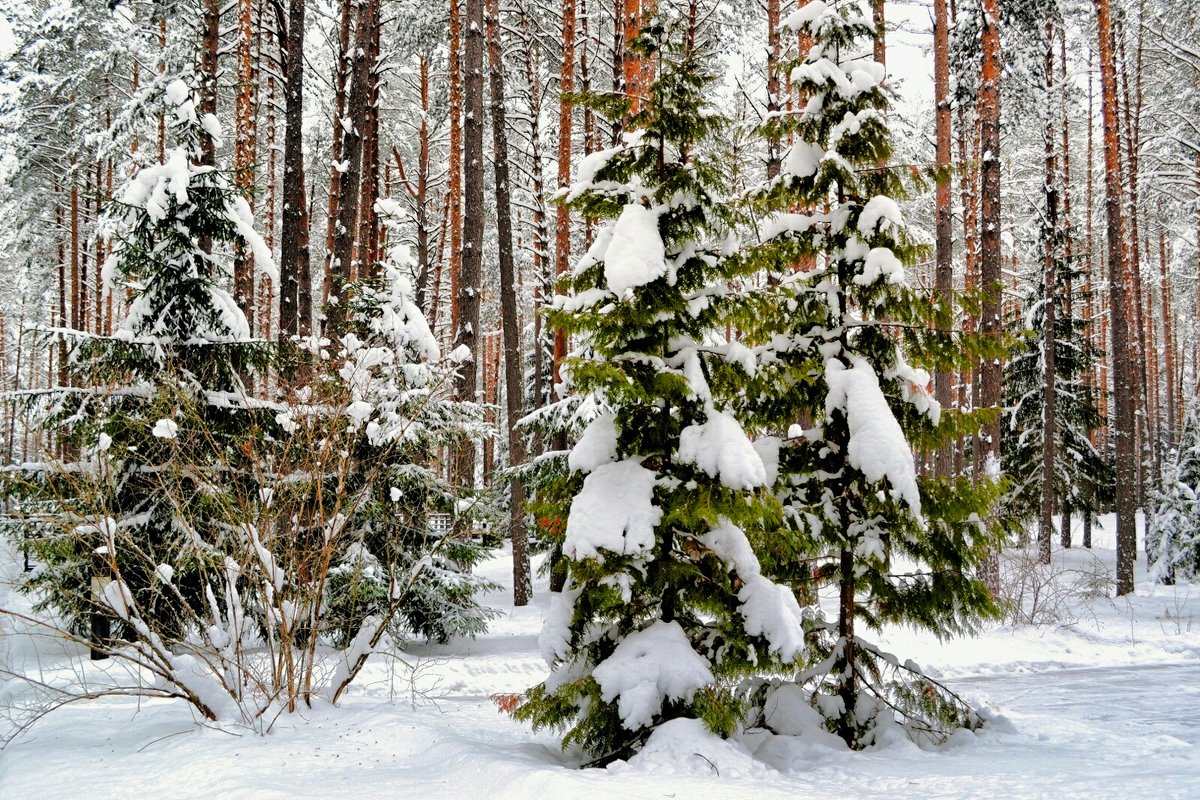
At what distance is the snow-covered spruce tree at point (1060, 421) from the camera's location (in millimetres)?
19406

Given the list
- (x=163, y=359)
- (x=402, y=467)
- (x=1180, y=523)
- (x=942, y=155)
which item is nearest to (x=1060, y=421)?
(x=1180, y=523)

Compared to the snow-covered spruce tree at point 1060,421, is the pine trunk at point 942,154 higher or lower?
higher

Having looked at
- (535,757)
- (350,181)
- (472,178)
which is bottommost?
(535,757)

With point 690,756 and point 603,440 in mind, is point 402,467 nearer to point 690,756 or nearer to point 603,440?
point 603,440

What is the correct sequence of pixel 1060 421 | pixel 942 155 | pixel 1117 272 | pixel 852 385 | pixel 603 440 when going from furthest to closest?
pixel 1060 421
pixel 1117 272
pixel 942 155
pixel 852 385
pixel 603 440

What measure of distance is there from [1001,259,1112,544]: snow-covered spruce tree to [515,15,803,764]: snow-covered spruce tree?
55.1 feet

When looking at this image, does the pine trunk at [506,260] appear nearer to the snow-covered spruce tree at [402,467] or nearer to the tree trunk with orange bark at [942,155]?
the snow-covered spruce tree at [402,467]

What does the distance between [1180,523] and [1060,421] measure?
4.88 m

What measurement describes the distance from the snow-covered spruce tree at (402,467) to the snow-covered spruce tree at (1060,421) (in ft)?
52.1

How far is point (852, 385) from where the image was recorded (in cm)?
570

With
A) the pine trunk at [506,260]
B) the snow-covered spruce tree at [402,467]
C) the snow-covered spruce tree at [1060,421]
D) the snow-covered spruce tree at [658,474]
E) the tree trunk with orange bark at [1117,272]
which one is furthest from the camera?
the snow-covered spruce tree at [1060,421]

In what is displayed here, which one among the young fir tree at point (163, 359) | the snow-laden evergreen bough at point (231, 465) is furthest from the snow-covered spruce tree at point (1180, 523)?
the young fir tree at point (163, 359)

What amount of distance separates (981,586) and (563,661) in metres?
3.34

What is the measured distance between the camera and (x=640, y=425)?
5613mm
